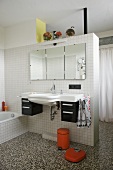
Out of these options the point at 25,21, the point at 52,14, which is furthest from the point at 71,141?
the point at 25,21

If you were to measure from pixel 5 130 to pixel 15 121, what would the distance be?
11.9 inches

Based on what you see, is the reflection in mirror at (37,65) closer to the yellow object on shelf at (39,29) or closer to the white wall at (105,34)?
the yellow object on shelf at (39,29)

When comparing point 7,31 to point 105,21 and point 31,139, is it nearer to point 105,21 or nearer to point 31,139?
point 105,21

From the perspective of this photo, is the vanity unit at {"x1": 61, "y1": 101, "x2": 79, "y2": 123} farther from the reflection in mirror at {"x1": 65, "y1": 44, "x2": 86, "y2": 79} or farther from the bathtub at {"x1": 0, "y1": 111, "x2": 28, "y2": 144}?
the bathtub at {"x1": 0, "y1": 111, "x2": 28, "y2": 144}

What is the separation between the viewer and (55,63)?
10.3ft

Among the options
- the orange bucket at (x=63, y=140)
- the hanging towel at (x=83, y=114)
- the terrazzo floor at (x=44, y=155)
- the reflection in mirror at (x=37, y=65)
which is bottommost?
the terrazzo floor at (x=44, y=155)

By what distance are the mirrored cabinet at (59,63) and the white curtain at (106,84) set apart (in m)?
1.50

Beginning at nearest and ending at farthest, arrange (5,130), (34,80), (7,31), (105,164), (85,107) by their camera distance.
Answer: (105,164), (85,107), (5,130), (34,80), (7,31)

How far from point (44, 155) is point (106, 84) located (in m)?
2.61

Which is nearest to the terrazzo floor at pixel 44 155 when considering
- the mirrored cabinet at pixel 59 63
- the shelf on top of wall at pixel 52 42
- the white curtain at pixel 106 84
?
the white curtain at pixel 106 84

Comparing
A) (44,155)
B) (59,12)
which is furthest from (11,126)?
(59,12)

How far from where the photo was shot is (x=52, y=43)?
3.13 metres

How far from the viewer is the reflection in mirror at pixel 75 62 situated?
282 centimetres

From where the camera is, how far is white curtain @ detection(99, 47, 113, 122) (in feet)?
13.3
